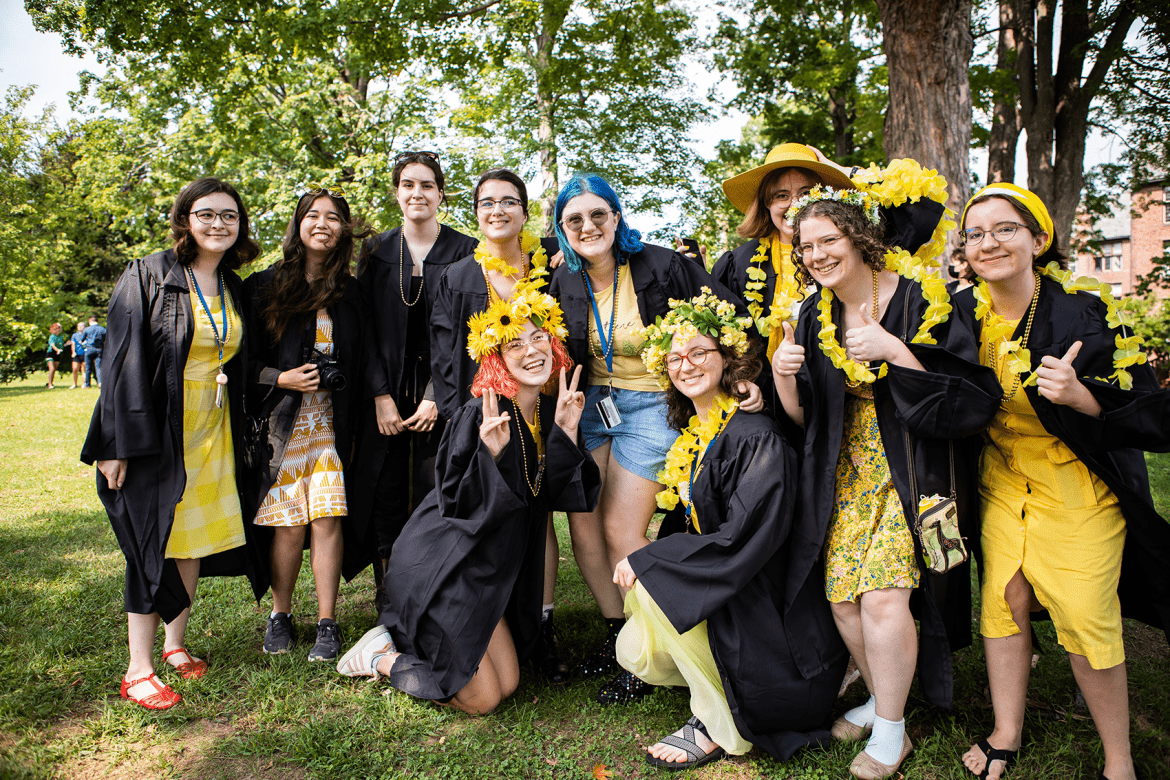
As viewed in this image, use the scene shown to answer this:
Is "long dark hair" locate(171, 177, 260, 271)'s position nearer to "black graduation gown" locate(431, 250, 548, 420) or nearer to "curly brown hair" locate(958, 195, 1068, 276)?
"black graduation gown" locate(431, 250, 548, 420)

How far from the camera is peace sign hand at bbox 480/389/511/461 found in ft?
11.2

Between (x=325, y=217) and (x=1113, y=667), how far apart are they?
13.8 ft

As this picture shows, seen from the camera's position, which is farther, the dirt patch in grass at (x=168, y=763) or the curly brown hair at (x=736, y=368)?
the curly brown hair at (x=736, y=368)

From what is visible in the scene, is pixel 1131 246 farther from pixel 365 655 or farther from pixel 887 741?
pixel 365 655

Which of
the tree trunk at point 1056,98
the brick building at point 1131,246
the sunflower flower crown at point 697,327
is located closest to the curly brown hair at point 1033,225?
the sunflower flower crown at point 697,327

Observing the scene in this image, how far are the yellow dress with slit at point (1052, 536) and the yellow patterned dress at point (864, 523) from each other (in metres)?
0.36

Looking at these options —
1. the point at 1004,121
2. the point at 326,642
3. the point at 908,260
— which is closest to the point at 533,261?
the point at 908,260

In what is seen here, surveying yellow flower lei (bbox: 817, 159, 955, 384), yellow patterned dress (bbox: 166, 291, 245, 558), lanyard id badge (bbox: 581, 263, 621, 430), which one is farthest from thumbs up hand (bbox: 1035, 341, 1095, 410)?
yellow patterned dress (bbox: 166, 291, 245, 558)

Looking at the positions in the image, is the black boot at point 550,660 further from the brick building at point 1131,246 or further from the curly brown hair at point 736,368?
the brick building at point 1131,246

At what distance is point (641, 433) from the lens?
3.77 metres

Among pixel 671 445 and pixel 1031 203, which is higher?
pixel 1031 203

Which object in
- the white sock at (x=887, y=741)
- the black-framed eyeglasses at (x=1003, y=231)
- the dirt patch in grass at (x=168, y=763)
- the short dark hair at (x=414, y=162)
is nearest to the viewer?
the black-framed eyeglasses at (x=1003, y=231)

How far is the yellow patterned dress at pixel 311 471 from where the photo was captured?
3963mm

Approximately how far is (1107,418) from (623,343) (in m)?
2.09
